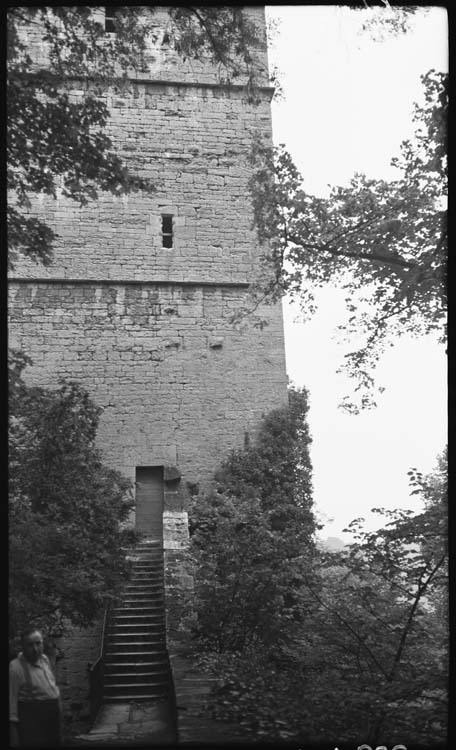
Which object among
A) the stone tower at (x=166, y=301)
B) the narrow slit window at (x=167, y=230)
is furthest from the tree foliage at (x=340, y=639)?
the narrow slit window at (x=167, y=230)

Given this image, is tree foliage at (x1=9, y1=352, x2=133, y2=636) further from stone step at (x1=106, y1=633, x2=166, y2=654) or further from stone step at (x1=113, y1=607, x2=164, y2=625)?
stone step at (x1=113, y1=607, x2=164, y2=625)

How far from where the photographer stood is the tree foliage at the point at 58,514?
4879 millimetres

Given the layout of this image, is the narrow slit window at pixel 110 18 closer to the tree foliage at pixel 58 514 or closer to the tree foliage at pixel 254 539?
the tree foliage at pixel 58 514

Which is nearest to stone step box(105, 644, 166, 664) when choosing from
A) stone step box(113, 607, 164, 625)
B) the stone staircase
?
the stone staircase

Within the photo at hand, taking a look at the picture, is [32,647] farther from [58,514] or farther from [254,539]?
[254,539]

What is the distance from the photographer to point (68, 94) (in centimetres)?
505

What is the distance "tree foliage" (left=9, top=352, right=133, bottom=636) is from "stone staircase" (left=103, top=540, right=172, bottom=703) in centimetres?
63

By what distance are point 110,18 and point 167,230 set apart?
3.59m

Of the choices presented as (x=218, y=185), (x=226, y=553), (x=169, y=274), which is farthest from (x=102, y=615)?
(x=218, y=185)

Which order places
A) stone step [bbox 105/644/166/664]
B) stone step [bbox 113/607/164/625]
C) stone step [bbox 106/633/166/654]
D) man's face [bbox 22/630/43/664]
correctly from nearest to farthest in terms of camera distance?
1. man's face [bbox 22/630/43/664]
2. stone step [bbox 105/644/166/664]
3. stone step [bbox 106/633/166/654]
4. stone step [bbox 113/607/164/625]

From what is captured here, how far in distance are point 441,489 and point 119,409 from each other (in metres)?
4.12

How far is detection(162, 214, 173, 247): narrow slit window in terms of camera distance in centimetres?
897

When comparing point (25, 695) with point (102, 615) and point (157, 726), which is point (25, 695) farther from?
point (102, 615)

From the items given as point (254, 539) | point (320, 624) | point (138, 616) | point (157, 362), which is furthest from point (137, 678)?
point (157, 362)
